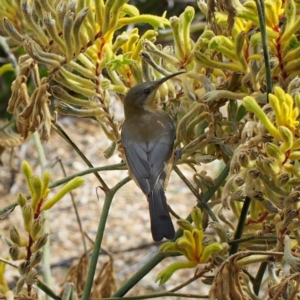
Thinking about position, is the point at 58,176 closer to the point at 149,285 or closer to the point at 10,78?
the point at 10,78

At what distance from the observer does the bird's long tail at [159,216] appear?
4.52 ft

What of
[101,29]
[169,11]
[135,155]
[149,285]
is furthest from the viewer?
[169,11]

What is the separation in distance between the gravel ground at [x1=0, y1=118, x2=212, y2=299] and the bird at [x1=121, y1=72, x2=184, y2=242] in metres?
1.71

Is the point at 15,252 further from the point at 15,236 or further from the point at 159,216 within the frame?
the point at 159,216

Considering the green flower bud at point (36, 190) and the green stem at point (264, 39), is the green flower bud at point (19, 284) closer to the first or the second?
the green flower bud at point (36, 190)

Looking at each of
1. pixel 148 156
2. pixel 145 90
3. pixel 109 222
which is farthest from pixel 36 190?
pixel 109 222

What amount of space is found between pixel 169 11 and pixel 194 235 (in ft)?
12.1

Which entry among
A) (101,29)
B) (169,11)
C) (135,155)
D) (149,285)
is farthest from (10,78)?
(101,29)

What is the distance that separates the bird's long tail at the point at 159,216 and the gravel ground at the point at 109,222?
197cm

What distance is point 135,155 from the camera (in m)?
1.71

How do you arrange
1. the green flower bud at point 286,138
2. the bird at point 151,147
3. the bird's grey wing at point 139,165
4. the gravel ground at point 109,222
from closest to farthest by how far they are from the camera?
the green flower bud at point 286,138, the bird at point 151,147, the bird's grey wing at point 139,165, the gravel ground at point 109,222

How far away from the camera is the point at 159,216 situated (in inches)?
57.5

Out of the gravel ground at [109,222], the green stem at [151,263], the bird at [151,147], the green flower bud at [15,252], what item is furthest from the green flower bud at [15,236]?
the gravel ground at [109,222]

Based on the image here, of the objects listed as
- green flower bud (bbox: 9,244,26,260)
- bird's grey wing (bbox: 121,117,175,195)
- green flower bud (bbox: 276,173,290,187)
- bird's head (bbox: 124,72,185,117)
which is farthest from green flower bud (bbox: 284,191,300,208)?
bird's grey wing (bbox: 121,117,175,195)
